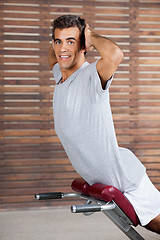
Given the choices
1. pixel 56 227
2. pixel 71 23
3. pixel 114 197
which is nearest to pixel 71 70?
pixel 71 23

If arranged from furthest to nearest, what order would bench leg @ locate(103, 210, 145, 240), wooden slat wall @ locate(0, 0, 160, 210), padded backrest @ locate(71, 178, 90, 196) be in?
wooden slat wall @ locate(0, 0, 160, 210)
padded backrest @ locate(71, 178, 90, 196)
bench leg @ locate(103, 210, 145, 240)

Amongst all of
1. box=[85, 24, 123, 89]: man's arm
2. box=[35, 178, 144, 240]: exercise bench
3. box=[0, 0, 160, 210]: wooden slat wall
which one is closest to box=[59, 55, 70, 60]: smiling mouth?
box=[85, 24, 123, 89]: man's arm

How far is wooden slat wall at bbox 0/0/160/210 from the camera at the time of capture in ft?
12.9

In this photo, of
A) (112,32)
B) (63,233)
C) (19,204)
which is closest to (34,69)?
(112,32)

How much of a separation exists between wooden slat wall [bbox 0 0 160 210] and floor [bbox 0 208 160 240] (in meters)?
0.24

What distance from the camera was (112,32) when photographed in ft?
13.3

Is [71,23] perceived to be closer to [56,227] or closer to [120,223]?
[120,223]

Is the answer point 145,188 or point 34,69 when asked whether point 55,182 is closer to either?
point 34,69

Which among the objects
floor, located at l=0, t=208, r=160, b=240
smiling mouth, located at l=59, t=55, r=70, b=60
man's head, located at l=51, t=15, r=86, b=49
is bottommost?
floor, located at l=0, t=208, r=160, b=240

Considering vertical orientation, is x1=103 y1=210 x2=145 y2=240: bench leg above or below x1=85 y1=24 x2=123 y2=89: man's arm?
below

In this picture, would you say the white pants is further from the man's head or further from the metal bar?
the man's head

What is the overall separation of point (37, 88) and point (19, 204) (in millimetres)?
1376

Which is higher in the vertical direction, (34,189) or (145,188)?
(145,188)

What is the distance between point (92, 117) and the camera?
161cm
